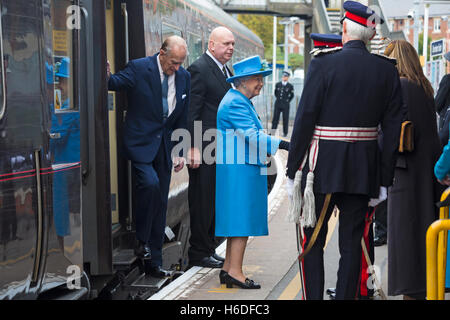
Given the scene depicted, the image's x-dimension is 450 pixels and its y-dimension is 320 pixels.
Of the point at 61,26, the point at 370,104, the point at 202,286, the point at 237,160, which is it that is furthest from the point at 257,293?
the point at 61,26

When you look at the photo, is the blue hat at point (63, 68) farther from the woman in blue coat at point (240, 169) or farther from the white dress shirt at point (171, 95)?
the white dress shirt at point (171, 95)

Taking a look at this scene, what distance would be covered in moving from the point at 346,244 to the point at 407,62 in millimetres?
1452

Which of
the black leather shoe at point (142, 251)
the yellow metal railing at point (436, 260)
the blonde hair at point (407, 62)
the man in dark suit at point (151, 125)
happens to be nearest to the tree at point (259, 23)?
the man in dark suit at point (151, 125)

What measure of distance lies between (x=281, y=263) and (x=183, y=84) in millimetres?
1853

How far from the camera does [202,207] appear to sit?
6793 millimetres

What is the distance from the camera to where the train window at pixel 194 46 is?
9.77 m

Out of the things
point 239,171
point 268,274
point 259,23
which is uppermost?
point 259,23

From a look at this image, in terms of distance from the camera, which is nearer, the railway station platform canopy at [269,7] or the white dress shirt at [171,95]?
the white dress shirt at [171,95]

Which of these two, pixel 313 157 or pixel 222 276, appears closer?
pixel 313 157

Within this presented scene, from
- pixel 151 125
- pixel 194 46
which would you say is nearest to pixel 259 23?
pixel 194 46

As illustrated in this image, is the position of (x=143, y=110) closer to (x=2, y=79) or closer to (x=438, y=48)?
(x=2, y=79)

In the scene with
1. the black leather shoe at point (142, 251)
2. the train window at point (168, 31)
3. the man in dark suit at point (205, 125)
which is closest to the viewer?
the black leather shoe at point (142, 251)

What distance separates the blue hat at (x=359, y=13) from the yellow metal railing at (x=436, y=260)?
1.34 metres

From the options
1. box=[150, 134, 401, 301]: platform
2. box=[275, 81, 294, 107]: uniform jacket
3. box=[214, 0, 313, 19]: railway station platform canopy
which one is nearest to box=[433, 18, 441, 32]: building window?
box=[214, 0, 313, 19]: railway station platform canopy
